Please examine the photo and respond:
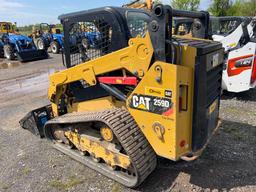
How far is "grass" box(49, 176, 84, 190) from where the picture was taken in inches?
Result: 138

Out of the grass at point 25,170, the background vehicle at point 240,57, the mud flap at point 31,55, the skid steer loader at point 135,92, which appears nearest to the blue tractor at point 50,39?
the mud flap at point 31,55

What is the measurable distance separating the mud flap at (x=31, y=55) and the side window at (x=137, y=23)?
44.2 feet

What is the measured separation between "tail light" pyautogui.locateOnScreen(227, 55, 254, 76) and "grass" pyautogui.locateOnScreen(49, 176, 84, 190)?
469 cm

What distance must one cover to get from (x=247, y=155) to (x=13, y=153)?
3.66 meters

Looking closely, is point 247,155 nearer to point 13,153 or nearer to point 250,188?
point 250,188

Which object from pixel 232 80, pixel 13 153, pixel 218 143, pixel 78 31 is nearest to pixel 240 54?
pixel 232 80

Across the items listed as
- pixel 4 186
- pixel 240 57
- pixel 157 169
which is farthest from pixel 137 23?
pixel 240 57

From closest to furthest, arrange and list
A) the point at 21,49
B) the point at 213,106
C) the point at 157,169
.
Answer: the point at 213,106 < the point at 157,169 < the point at 21,49

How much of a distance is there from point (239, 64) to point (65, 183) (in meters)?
4.94

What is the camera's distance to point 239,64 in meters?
6.58

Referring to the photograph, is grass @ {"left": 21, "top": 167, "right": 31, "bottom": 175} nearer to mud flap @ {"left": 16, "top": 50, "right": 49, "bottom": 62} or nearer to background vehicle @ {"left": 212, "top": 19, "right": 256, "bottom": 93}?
background vehicle @ {"left": 212, "top": 19, "right": 256, "bottom": 93}

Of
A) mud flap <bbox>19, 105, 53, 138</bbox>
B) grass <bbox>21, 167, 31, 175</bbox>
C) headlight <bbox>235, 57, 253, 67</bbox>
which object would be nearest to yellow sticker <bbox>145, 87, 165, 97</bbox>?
grass <bbox>21, 167, 31, 175</bbox>

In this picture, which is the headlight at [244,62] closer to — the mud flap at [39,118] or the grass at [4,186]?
the mud flap at [39,118]

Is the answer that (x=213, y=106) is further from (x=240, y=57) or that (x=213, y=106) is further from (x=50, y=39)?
(x=50, y=39)
